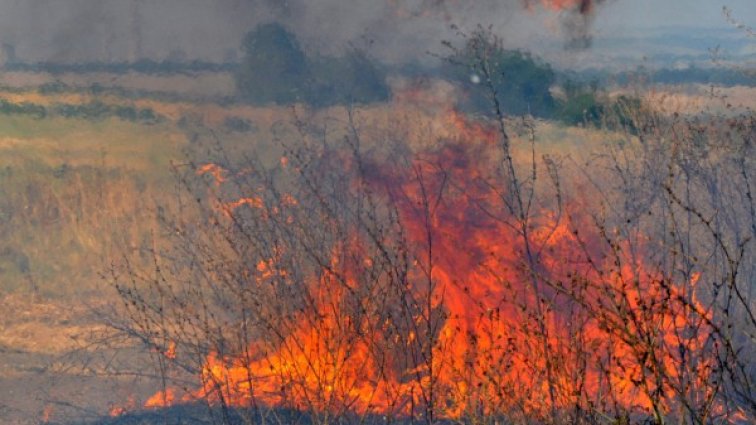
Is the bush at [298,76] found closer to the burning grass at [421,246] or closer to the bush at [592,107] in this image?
the burning grass at [421,246]

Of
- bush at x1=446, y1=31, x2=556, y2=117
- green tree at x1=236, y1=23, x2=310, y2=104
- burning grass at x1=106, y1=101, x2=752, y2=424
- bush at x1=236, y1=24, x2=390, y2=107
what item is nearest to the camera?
burning grass at x1=106, y1=101, x2=752, y2=424

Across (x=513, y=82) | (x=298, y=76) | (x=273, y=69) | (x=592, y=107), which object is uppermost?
(x=273, y=69)

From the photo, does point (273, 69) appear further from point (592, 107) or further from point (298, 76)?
point (592, 107)

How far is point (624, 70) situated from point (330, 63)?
5.05 meters

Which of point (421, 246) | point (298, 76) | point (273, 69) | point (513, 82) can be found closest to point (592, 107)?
point (513, 82)

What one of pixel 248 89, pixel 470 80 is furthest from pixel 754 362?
pixel 248 89

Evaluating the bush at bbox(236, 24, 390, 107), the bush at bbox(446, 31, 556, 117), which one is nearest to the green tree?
the bush at bbox(236, 24, 390, 107)

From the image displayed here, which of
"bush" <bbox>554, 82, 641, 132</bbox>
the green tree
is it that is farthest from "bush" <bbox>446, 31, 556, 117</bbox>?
the green tree

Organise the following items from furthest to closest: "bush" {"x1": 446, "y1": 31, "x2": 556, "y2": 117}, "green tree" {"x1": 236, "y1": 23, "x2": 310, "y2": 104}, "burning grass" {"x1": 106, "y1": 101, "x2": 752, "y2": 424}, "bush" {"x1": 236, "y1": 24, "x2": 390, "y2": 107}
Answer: "green tree" {"x1": 236, "y1": 23, "x2": 310, "y2": 104}, "bush" {"x1": 236, "y1": 24, "x2": 390, "y2": 107}, "bush" {"x1": 446, "y1": 31, "x2": 556, "y2": 117}, "burning grass" {"x1": 106, "y1": 101, "x2": 752, "y2": 424}

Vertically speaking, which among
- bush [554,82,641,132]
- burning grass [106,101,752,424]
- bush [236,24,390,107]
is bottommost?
burning grass [106,101,752,424]

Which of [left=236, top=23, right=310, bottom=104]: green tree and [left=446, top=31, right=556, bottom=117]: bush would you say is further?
[left=236, top=23, right=310, bottom=104]: green tree

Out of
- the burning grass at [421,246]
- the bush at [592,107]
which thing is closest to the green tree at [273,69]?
the burning grass at [421,246]

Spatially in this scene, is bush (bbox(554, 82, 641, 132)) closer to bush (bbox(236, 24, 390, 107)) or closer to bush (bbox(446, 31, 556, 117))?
bush (bbox(446, 31, 556, 117))

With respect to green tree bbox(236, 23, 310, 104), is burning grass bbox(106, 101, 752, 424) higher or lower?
lower
